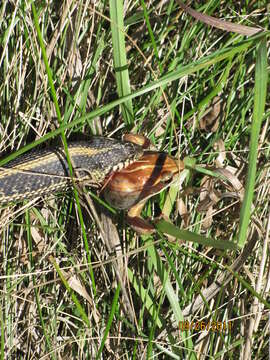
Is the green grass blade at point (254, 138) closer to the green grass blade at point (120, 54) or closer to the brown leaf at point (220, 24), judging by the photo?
the brown leaf at point (220, 24)

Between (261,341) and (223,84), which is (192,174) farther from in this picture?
(261,341)

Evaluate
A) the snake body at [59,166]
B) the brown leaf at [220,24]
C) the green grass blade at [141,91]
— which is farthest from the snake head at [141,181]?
the brown leaf at [220,24]

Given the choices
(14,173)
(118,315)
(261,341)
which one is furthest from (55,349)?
(261,341)
